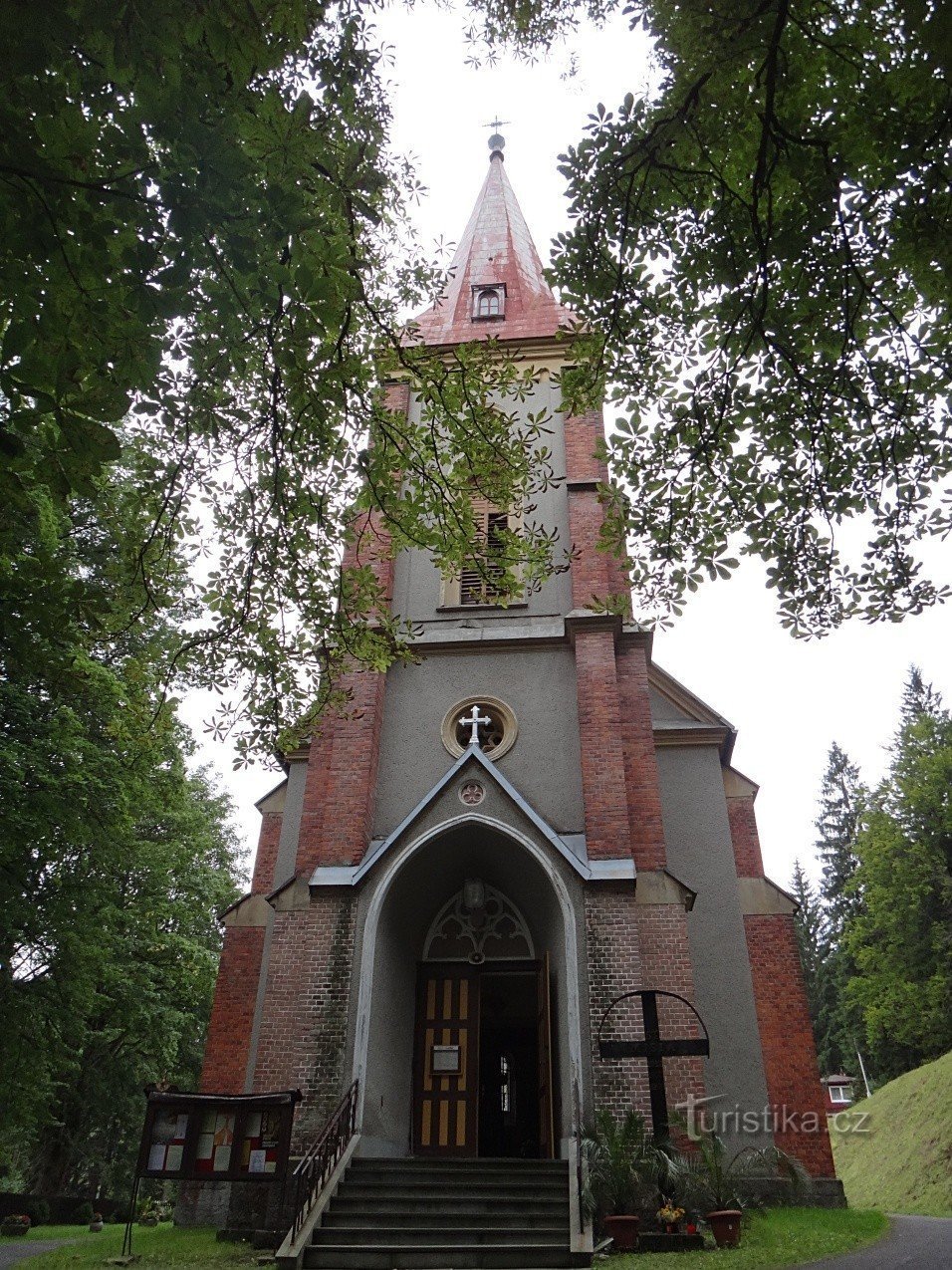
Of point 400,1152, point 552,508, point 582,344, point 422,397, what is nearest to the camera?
point 582,344

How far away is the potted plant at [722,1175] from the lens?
27.5ft

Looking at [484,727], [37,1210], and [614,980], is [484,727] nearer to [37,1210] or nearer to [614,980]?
[614,980]

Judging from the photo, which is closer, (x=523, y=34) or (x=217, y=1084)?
(x=523, y=34)

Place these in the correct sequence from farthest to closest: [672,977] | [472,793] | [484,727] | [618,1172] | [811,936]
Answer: [811,936] < [484,727] < [472,793] < [672,977] < [618,1172]

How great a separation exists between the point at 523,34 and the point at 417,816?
885cm

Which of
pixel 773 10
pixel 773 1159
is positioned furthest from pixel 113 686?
pixel 773 10

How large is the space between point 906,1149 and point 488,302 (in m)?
22.0

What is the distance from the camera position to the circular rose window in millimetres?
13195

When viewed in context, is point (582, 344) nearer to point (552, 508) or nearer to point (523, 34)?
point (523, 34)

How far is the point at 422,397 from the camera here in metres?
7.42

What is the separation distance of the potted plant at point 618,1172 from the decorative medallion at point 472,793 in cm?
423

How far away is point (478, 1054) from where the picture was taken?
1186cm

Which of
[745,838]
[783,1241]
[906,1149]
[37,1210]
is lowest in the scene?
[37,1210]

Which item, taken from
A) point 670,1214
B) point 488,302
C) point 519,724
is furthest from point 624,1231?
point 488,302
